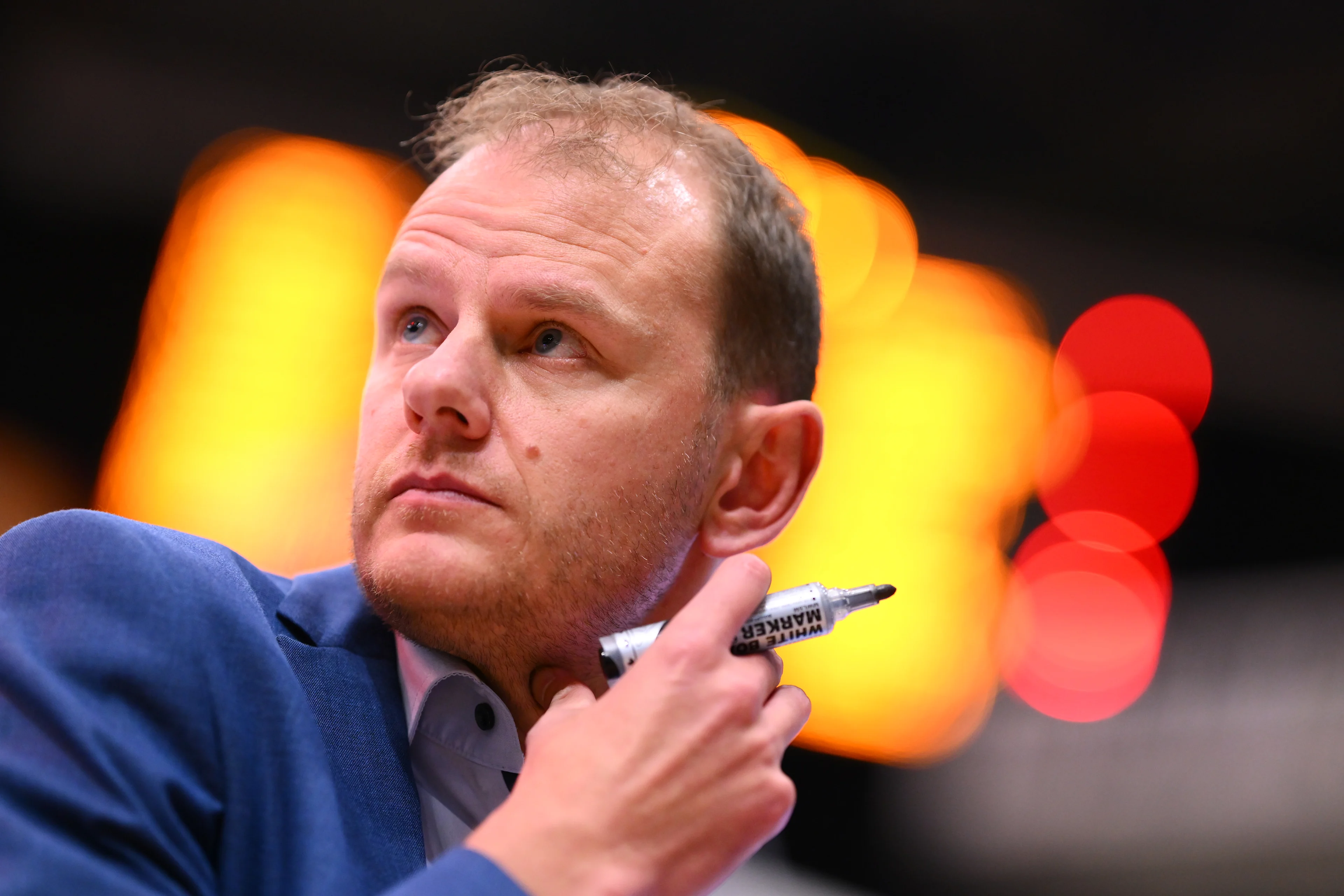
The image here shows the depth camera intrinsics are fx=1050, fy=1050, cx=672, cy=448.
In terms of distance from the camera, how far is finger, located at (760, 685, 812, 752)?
1.40 m

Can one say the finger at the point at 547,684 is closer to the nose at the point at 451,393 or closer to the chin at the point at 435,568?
the chin at the point at 435,568

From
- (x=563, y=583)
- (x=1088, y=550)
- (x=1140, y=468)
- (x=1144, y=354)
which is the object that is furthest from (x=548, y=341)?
(x=1088, y=550)

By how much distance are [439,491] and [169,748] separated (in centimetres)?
56

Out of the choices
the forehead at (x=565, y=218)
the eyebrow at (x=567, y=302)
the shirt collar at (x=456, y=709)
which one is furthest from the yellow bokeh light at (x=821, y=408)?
the shirt collar at (x=456, y=709)

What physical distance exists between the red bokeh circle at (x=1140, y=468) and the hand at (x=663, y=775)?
19.7 ft

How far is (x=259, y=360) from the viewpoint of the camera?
4.66 meters

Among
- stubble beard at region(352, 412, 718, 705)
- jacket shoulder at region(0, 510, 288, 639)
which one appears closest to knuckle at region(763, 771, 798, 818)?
stubble beard at region(352, 412, 718, 705)

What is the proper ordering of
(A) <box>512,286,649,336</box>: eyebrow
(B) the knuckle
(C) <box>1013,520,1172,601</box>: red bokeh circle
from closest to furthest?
1. (B) the knuckle
2. (A) <box>512,286,649,336</box>: eyebrow
3. (C) <box>1013,520,1172,601</box>: red bokeh circle

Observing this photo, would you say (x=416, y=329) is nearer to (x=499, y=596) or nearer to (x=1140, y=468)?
(x=499, y=596)

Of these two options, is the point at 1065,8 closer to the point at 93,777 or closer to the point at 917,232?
the point at 917,232

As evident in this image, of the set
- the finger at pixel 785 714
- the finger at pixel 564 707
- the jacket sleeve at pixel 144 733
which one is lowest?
the jacket sleeve at pixel 144 733

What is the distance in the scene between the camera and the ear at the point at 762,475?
2004mm

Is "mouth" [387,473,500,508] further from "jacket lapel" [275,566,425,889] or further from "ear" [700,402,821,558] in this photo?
"ear" [700,402,821,558]

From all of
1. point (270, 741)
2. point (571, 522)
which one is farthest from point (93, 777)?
point (571, 522)
